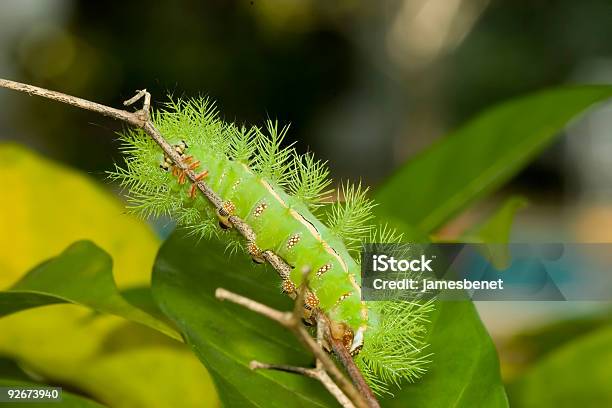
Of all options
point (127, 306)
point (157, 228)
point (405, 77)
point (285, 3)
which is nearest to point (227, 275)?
point (127, 306)

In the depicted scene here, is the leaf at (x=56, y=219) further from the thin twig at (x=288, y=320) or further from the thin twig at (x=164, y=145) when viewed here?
the thin twig at (x=288, y=320)

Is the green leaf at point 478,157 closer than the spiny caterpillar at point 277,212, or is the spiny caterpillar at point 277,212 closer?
the spiny caterpillar at point 277,212

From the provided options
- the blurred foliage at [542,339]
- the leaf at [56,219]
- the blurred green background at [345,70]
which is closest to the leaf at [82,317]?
the leaf at [56,219]

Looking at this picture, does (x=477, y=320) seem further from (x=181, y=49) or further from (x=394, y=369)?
(x=181, y=49)

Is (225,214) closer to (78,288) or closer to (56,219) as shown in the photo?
(78,288)

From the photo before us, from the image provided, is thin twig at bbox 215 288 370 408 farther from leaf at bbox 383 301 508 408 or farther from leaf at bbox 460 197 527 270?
leaf at bbox 460 197 527 270
